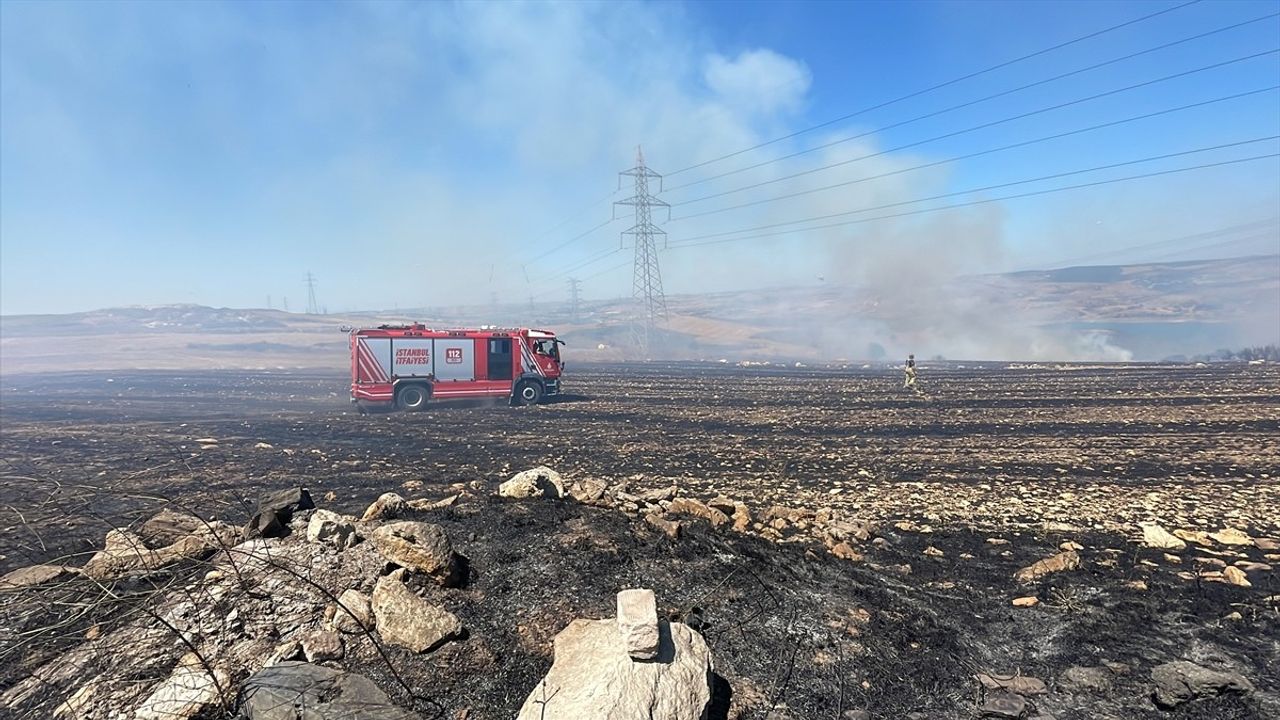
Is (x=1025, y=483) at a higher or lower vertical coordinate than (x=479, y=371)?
lower

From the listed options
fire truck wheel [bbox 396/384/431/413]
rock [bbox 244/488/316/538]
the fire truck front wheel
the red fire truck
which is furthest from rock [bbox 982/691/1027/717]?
fire truck wheel [bbox 396/384/431/413]

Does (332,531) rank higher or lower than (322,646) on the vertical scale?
higher

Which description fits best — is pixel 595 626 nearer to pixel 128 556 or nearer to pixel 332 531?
pixel 332 531

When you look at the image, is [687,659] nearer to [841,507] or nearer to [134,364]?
[841,507]

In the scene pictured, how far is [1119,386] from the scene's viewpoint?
20.8 meters

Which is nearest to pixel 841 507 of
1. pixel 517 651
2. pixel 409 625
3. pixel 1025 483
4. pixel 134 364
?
pixel 1025 483

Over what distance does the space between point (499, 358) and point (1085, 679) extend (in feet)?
57.0

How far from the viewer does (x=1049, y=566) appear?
571cm

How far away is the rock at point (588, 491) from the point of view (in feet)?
22.0

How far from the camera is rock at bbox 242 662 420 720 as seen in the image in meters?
3.03

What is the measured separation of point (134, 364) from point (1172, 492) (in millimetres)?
61750

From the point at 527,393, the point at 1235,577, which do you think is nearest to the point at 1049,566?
the point at 1235,577

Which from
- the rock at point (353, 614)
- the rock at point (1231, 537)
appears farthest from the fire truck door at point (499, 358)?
the rock at point (1231, 537)

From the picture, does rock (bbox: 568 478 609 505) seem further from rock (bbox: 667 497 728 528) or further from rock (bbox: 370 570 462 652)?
rock (bbox: 370 570 462 652)
